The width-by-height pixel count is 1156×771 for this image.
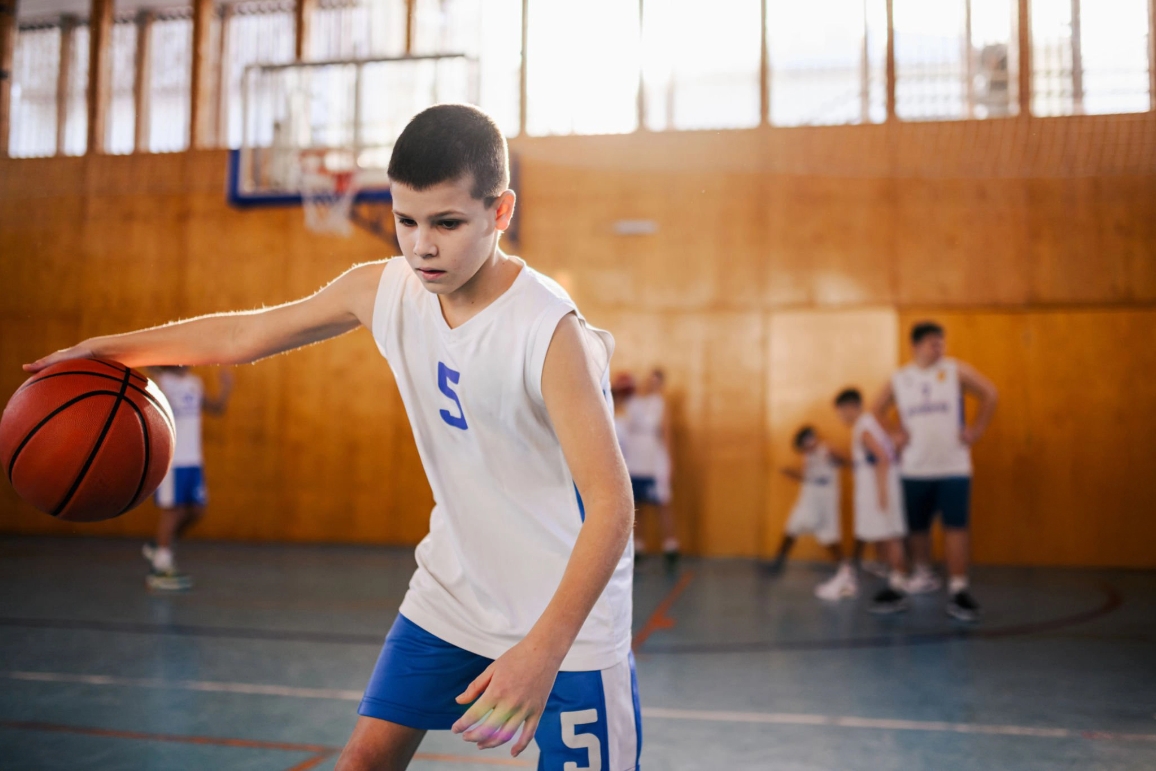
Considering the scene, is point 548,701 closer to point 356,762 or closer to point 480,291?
point 356,762

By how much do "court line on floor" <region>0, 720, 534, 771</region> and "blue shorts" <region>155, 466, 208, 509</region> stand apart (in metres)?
3.31

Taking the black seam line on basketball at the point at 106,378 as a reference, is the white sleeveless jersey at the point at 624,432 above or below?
below

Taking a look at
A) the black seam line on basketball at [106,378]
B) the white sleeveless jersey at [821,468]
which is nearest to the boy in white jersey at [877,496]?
the white sleeveless jersey at [821,468]

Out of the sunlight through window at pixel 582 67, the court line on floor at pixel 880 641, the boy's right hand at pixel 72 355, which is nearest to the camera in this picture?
the boy's right hand at pixel 72 355

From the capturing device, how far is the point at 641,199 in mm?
9273

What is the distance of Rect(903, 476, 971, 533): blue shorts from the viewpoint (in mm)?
5824

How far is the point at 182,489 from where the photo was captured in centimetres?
671

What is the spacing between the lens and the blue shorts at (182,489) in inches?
263

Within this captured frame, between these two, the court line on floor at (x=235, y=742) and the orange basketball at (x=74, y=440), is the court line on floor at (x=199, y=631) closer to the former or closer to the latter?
the court line on floor at (x=235, y=742)

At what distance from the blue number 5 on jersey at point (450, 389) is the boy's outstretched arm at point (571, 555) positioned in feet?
0.78

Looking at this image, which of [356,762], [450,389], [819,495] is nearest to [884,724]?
[356,762]

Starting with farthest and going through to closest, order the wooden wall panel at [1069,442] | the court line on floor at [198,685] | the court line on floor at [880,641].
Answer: the wooden wall panel at [1069,442], the court line on floor at [880,641], the court line on floor at [198,685]

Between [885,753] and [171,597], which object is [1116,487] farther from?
[171,597]

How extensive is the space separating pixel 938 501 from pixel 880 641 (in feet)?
4.33
